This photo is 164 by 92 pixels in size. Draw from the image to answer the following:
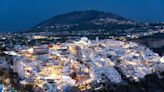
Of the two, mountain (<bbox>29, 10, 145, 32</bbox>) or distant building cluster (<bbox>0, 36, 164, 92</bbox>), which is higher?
mountain (<bbox>29, 10, 145, 32</bbox>)

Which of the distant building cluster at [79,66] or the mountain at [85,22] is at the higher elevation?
the mountain at [85,22]

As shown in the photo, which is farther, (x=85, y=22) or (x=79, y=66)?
(x=85, y=22)

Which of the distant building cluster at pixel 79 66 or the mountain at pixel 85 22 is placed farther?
the mountain at pixel 85 22

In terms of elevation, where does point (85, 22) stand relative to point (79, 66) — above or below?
above

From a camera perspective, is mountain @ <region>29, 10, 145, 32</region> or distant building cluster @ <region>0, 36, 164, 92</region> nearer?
distant building cluster @ <region>0, 36, 164, 92</region>

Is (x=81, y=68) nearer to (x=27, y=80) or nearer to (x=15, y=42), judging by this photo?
(x=27, y=80)

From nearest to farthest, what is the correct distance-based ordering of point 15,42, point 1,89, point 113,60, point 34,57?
point 1,89, point 34,57, point 113,60, point 15,42

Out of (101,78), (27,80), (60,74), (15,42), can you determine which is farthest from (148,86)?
(15,42)

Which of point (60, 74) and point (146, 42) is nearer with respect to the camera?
point (60, 74)
